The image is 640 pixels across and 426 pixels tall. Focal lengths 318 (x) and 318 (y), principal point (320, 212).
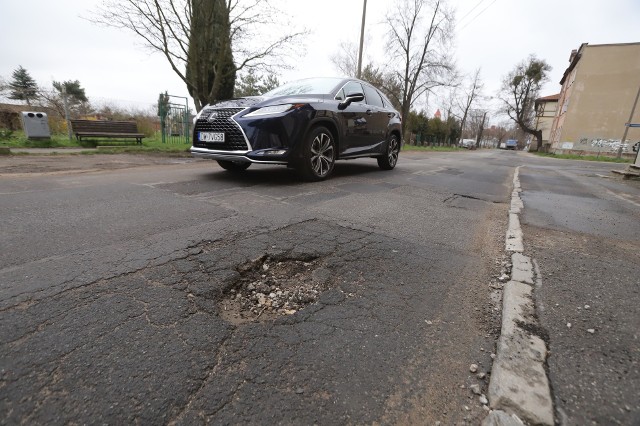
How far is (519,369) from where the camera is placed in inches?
52.8

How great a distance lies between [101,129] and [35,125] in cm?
173

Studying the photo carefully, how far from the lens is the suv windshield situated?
540 centimetres

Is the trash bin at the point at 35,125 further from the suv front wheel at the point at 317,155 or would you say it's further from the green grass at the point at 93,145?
the suv front wheel at the point at 317,155

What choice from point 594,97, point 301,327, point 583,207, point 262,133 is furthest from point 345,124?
point 594,97

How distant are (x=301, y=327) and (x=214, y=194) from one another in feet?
9.38

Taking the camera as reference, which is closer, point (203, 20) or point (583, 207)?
point (583, 207)

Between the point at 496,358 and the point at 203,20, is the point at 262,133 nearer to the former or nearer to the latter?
the point at 496,358

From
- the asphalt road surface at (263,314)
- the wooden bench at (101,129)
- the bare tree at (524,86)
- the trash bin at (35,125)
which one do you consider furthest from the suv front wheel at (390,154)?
the bare tree at (524,86)

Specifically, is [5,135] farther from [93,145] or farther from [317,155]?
[317,155]

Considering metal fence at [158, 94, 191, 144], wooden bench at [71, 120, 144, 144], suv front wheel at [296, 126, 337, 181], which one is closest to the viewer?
suv front wheel at [296, 126, 337, 181]

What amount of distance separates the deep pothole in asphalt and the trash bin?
39.1 feet

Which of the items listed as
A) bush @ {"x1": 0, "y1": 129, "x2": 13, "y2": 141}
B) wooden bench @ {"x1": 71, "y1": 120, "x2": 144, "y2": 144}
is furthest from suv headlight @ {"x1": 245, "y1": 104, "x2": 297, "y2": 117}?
bush @ {"x1": 0, "y1": 129, "x2": 13, "y2": 141}

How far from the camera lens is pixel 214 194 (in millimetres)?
4016

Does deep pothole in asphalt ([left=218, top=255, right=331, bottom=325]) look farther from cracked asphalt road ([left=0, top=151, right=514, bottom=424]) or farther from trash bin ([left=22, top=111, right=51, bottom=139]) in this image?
trash bin ([left=22, top=111, right=51, bottom=139])
